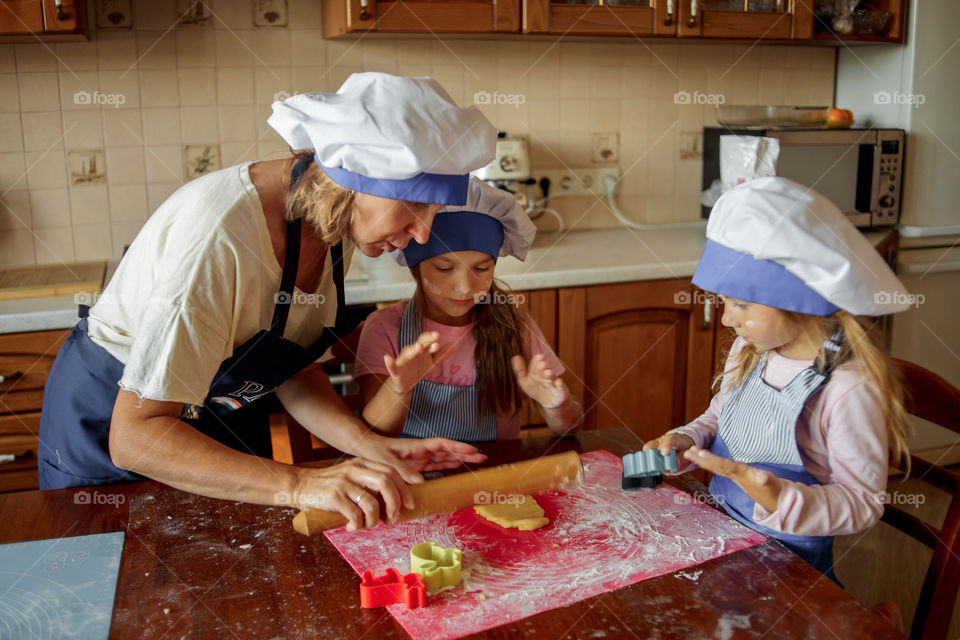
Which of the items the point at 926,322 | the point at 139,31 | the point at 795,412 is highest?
the point at 139,31

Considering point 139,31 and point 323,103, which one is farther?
point 139,31

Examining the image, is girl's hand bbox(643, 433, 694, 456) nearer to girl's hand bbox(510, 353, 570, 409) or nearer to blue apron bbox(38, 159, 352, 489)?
girl's hand bbox(510, 353, 570, 409)

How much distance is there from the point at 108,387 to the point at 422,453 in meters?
0.52

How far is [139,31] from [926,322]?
2.73 metres

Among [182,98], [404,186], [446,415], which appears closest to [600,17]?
[182,98]

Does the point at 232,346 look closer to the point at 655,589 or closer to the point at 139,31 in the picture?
the point at 655,589

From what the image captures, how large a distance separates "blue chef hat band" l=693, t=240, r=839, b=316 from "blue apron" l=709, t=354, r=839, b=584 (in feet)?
0.39

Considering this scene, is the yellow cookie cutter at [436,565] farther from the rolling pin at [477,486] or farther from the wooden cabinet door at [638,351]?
the wooden cabinet door at [638,351]

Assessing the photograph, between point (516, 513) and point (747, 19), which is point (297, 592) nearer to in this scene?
point (516, 513)

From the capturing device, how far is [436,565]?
1016 mm

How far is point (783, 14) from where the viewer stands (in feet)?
9.04

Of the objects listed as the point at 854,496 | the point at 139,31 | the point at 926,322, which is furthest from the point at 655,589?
the point at 926,322

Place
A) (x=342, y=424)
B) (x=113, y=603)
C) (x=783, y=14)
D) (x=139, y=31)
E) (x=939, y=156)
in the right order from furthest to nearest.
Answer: (x=939, y=156)
(x=783, y=14)
(x=139, y=31)
(x=342, y=424)
(x=113, y=603)

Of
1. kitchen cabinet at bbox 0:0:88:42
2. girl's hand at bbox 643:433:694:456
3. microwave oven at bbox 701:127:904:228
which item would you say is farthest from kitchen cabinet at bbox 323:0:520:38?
girl's hand at bbox 643:433:694:456
